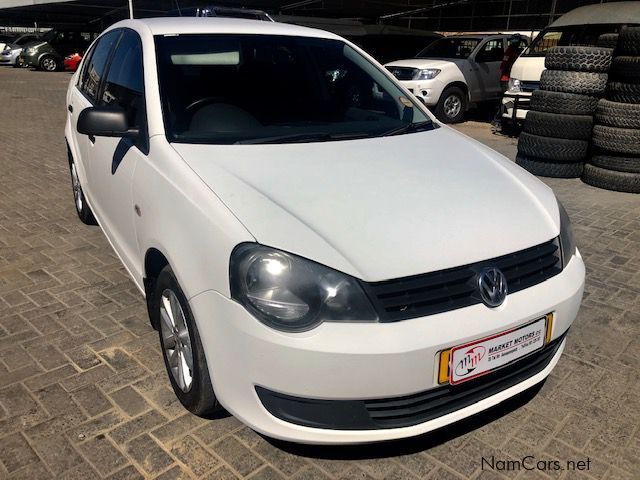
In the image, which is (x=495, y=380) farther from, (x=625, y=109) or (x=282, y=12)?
(x=282, y=12)

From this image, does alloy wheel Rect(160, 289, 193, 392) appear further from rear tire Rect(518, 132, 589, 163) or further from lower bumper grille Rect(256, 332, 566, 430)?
rear tire Rect(518, 132, 589, 163)

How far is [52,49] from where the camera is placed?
23375 mm

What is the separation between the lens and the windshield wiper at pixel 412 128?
9.89ft

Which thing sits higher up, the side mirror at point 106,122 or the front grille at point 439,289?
the side mirror at point 106,122

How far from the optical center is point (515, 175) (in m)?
2.66

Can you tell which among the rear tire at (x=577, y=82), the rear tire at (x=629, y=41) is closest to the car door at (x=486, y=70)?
the rear tire at (x=577, y=82)

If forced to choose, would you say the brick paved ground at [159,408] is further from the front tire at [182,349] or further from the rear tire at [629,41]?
the rear tire at [629,41]

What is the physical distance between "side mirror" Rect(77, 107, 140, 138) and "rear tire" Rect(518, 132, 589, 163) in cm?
528

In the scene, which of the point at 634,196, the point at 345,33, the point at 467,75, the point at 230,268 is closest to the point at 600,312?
the point at 230,268

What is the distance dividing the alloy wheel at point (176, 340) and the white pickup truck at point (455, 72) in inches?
352

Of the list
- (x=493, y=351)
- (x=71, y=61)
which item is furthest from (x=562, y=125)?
(x=71, y=61)

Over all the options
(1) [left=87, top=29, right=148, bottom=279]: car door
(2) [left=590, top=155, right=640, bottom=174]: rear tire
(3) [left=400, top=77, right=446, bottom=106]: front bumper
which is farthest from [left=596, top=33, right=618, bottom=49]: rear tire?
(1) [left=87, top=29, right=148, bottom=279]: car door

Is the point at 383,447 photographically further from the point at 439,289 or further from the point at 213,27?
the point at 213,27

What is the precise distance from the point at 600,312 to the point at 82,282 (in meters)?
3.41
